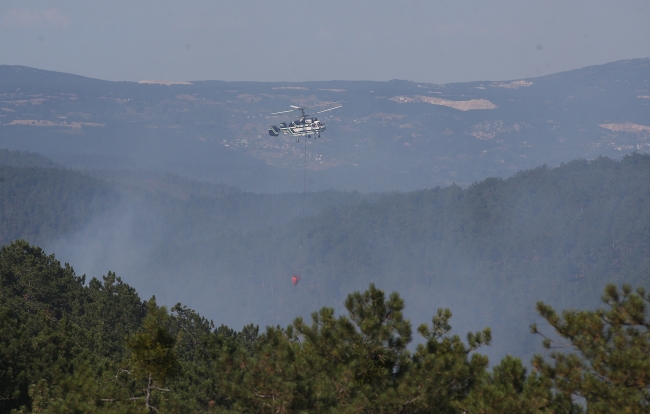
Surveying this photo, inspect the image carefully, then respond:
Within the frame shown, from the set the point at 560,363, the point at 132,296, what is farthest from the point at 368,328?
the point at 132,296

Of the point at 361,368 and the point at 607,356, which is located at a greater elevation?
the point at 607,356

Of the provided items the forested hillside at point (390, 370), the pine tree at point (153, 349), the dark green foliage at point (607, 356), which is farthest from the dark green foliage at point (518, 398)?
the pine tree at point (153, 349)

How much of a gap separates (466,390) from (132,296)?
43446mm

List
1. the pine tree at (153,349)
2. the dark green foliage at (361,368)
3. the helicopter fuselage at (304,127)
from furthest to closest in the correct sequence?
the helicopter fuselage at (304,127)
the pine tree at (153,349)
the dark green foliage at (361,368)

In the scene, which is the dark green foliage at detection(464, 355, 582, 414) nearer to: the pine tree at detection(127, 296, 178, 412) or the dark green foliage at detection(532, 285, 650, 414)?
the dark green foliage at detection(532, 285, 650, 414)

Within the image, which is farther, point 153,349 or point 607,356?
point 153,349

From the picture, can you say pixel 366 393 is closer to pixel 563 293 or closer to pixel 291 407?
pixel 291 407

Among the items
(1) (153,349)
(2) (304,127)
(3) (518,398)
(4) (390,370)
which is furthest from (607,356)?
(2) (304,127)

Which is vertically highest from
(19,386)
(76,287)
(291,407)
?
(291,407)

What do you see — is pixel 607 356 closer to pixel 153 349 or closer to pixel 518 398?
pixel 518 398

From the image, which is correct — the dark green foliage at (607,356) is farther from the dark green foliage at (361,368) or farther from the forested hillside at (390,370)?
the dark green foliage at (361,368)

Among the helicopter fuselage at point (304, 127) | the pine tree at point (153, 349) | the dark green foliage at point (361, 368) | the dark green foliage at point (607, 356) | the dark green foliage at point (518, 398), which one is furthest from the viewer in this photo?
the helicopter fuselage at point (304, 127)

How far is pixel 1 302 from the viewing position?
45.9 metres

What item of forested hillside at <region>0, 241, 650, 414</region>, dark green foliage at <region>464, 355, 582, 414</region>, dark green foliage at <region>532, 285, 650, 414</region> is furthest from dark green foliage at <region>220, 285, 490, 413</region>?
dark green foliage at <region>532, 285, 650, 414</region>
